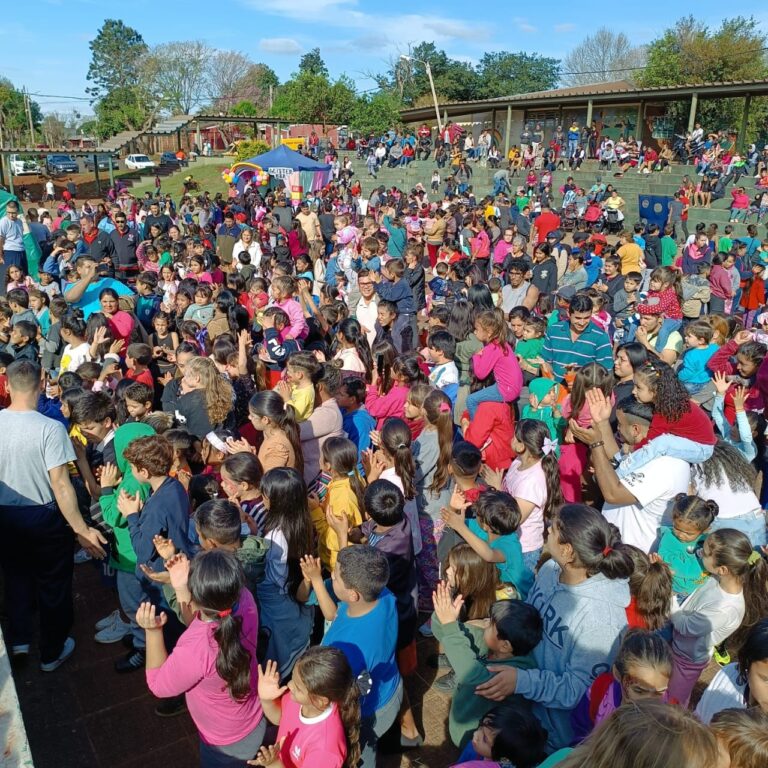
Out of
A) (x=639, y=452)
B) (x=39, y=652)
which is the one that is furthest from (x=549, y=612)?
(x=39, y=652)

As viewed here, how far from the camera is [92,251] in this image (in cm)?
1000

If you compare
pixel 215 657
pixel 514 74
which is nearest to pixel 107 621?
pixel 215 657

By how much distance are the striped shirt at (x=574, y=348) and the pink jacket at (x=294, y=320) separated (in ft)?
7.82

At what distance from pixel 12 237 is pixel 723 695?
34.9 feet

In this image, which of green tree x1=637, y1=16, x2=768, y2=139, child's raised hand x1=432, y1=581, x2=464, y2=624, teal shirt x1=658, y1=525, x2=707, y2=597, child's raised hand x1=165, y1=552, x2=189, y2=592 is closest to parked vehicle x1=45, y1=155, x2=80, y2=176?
green tree x1=637, y1=16, x2=768, y2=139

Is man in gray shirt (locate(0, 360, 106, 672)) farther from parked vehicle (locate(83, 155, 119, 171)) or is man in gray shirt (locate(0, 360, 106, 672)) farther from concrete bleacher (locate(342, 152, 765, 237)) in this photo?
parked vehicle (locate(83, 155, 119, 171))

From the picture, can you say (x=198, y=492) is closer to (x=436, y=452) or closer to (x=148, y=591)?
(x=148, y=591)

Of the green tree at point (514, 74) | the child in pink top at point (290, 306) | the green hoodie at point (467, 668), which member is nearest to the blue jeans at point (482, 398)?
the child in pink top at point (290, 306)

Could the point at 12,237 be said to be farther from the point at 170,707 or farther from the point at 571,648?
the point at 571,648

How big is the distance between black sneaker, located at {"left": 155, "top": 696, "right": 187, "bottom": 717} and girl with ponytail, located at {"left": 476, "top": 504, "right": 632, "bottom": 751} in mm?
1938

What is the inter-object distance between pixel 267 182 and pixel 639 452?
68.1 ft

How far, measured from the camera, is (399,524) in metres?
3.31

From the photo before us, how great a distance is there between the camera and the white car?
40875mm

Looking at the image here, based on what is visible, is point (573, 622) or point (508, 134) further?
point (508, 134)
